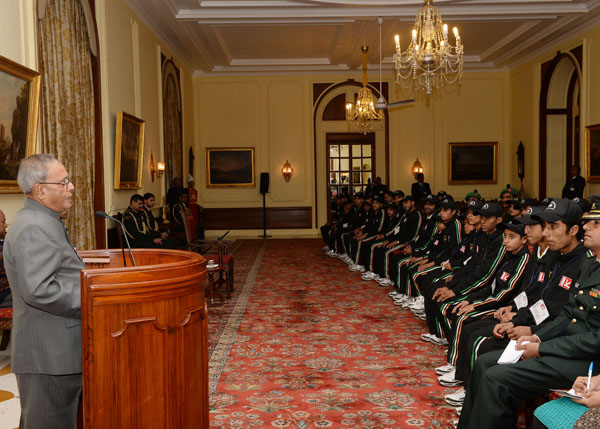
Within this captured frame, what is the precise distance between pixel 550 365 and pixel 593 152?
992 cm

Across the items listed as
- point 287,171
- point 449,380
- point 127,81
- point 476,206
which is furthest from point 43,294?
point 287,171

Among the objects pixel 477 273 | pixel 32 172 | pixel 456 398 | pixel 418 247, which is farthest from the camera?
pixel 418 247

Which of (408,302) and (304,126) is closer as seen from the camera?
(408,302)

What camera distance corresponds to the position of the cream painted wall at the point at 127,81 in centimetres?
809

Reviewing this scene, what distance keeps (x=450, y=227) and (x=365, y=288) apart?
1934 millimetres

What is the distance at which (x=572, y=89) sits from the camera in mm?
13414

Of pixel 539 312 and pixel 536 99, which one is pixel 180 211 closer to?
pixel 539 312

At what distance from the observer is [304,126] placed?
16.0m

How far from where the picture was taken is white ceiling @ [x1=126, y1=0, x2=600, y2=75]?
33.4ft

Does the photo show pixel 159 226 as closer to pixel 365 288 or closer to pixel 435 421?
pixel 365 288

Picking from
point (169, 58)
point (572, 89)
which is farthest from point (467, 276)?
point (572, 89)

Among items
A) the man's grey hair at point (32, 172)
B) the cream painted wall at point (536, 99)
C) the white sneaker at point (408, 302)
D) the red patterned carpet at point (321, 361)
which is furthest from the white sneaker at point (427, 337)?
the cream painted wall at point (536, 99)

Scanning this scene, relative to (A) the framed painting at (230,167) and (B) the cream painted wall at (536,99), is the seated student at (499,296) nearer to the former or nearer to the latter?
(B) the cream painted wall at (536,99)

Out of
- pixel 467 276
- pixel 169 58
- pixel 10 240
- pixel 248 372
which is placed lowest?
pixel 248 372
